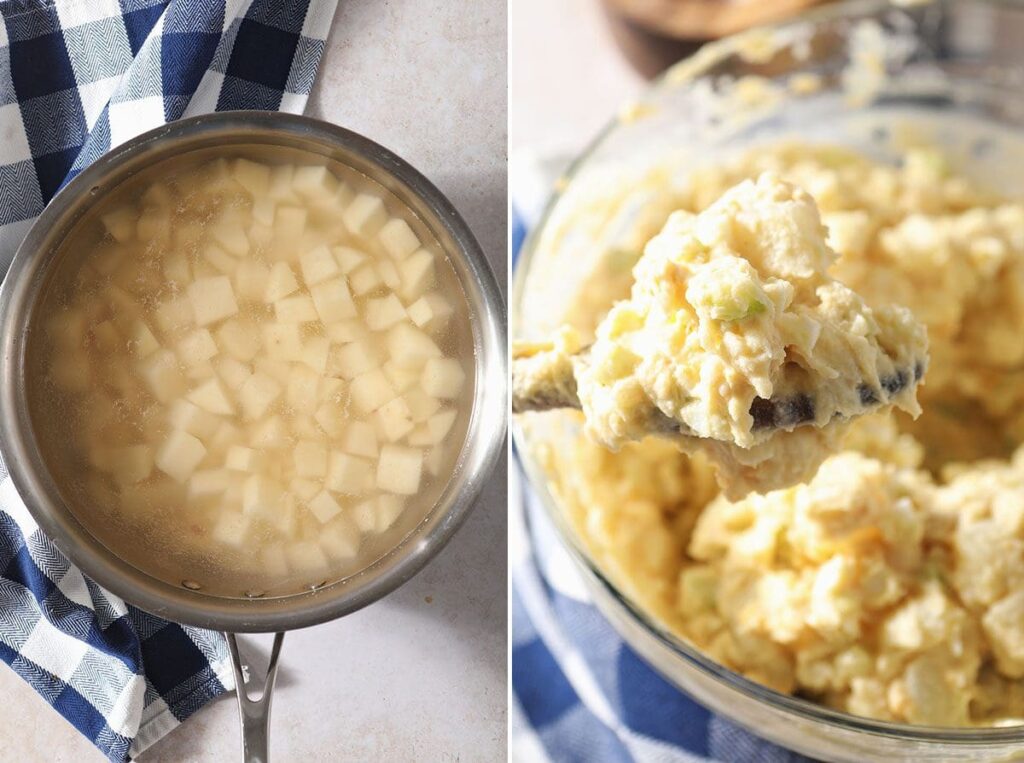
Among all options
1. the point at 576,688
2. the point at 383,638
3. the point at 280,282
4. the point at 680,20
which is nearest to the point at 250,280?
the point at 280,282

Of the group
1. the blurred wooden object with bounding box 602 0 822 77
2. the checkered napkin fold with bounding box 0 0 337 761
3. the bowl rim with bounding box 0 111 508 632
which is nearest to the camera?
the bowl rim with bounding box 0 111 508 632

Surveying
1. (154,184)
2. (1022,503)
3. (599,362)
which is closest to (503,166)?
(154,184)

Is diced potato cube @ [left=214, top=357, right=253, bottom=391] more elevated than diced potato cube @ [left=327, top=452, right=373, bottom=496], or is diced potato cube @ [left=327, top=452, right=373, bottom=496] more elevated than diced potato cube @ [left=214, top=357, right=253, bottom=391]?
diced potato cube @ [left=214, top=357, right=253, bottom=391]

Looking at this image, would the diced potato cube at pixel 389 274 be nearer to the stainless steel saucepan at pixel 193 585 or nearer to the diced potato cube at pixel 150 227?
the stainless steel saucepan at pixel 193 585

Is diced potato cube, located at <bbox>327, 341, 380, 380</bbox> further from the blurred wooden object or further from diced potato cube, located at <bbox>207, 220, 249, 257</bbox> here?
the blurred wooden object

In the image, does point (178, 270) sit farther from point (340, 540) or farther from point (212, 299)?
point (340, 540)

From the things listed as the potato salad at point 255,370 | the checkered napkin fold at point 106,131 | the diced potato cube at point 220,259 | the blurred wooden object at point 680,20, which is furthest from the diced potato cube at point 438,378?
the blurred wooden object at point 680,20

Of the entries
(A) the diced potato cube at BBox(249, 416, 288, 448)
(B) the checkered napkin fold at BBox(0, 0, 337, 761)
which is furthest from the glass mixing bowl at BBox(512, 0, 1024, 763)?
(B) the checkered napkin fold at BBox(0, 0, 337, 761)
